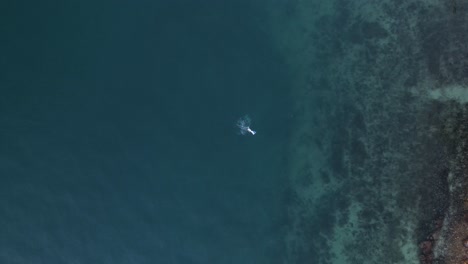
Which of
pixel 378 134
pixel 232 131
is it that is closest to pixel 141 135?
pixel 232 131

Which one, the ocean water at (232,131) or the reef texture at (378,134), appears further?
the ocean water at (232,131)

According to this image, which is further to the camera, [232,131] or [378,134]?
[232,131]

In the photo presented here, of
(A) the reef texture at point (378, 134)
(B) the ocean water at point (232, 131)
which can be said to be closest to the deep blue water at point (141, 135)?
(B) the ocean water at point (232, 131)

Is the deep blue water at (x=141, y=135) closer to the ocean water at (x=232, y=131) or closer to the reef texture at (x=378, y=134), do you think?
the ocean water at (x=232, y=131)

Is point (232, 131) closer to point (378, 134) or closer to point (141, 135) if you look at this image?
point (141, 135)

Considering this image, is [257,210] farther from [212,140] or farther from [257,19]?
[257,19]

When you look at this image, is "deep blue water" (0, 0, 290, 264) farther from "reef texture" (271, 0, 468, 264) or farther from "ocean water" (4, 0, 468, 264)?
"reef texture" (271, 0, 468, 264)

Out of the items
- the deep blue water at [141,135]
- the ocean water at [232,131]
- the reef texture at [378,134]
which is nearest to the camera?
the reef texture at [378,134]
